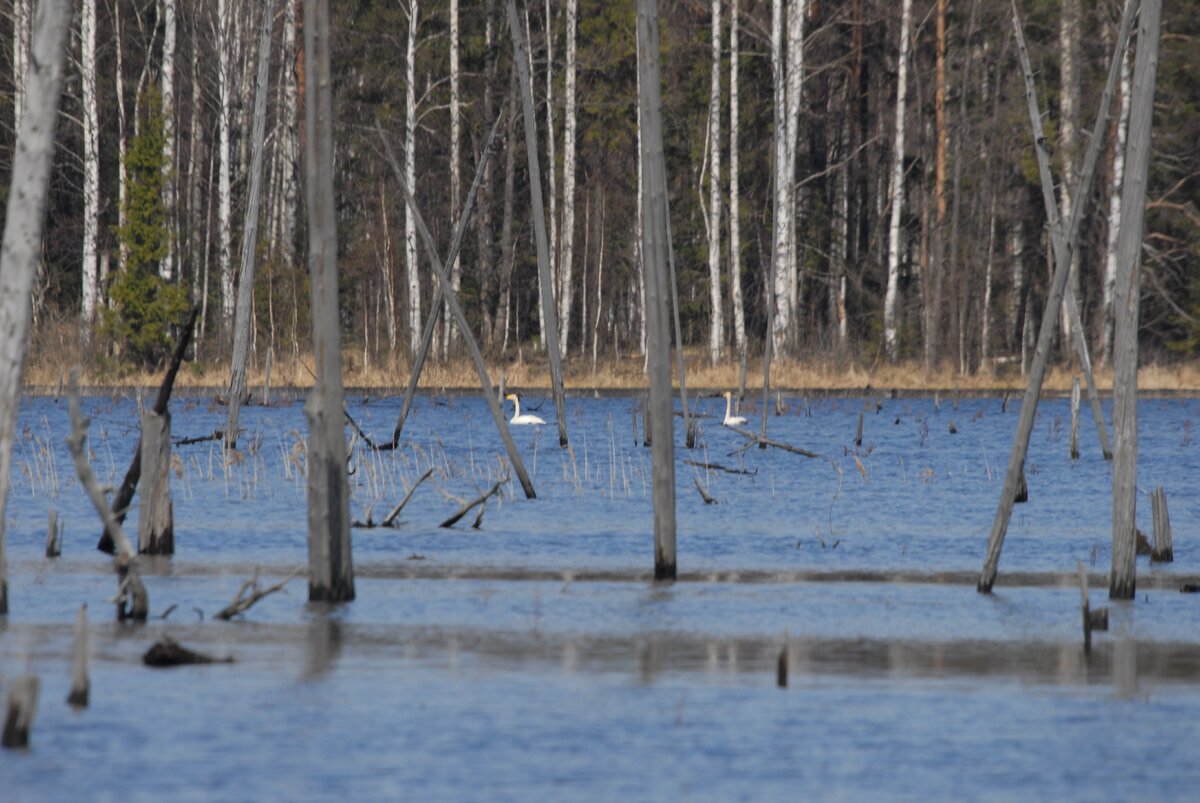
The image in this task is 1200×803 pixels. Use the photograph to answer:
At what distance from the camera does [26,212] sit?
1031 centimetres

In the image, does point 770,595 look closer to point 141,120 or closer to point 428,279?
point 141,120

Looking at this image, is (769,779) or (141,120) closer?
(769,779)

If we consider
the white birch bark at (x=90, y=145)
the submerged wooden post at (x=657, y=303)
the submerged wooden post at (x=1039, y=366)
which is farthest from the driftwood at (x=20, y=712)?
the white birch bark at (x=90, y=145)

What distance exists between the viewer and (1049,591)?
554 inches

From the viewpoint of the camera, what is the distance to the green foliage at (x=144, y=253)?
133ft

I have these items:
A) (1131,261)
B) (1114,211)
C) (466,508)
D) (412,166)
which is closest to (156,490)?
(466,508)

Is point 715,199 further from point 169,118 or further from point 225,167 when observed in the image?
point 169,118

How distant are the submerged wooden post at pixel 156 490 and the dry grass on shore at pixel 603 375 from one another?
24.2m

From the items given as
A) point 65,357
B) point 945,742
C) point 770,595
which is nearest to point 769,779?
point 945,742

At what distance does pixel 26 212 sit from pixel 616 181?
162 feet

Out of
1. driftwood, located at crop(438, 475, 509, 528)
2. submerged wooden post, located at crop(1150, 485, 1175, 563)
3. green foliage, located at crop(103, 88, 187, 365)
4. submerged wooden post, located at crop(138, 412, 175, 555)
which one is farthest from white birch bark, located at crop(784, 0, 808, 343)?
submerged wooden post, located at crop(138, 412, 175, 555)

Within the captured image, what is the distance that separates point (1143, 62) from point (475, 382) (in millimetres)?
31166

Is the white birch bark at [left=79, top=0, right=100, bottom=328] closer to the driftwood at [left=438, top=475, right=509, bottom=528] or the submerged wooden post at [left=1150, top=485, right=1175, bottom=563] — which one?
the driftwood at [left=438, top=475, right=509, bottom=528]

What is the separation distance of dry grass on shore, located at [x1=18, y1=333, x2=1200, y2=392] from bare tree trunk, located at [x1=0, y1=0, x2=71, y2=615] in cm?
2900
